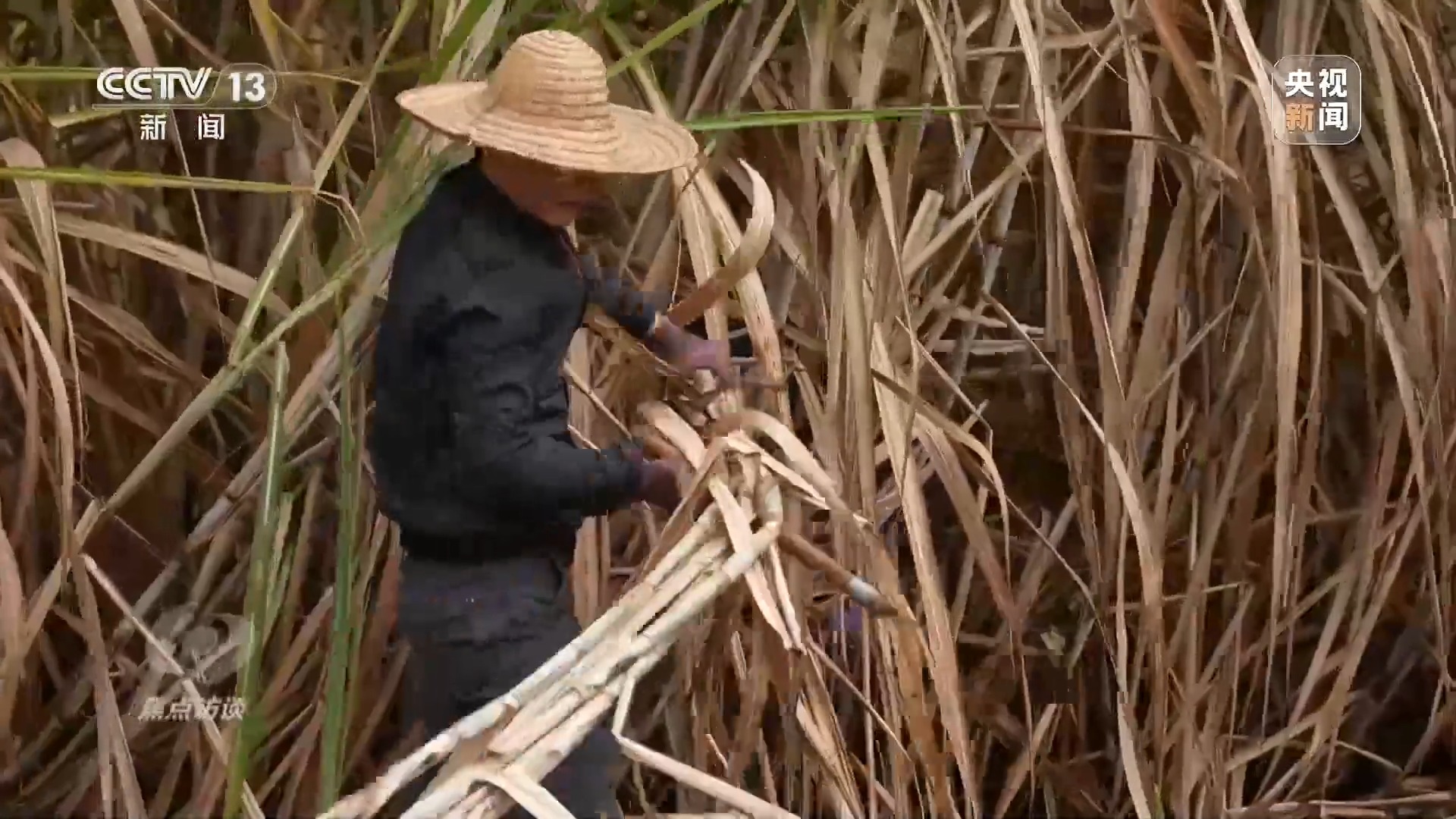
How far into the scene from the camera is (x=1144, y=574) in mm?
611

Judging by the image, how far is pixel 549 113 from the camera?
1.55ft

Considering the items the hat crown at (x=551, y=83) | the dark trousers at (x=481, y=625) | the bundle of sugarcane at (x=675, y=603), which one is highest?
the hat crown at (x=551, y=83)

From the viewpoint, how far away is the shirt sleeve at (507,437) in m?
0.48

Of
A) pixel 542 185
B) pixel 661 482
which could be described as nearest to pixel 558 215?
pixel 542 185

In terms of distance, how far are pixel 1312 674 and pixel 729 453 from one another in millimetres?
403

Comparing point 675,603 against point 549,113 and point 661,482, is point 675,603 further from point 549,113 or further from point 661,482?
point 549,113

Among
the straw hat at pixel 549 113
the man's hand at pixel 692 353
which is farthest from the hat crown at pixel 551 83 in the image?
the man's hand at pixel 692 353

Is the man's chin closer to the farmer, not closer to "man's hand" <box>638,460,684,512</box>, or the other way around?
the farmer

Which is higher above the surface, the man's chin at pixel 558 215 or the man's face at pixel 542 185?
the man's face at pixel 542 185

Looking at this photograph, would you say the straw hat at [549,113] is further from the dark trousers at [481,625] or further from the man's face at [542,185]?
the dark trousers at [481,625]

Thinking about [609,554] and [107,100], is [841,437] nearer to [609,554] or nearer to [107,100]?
[609,554]

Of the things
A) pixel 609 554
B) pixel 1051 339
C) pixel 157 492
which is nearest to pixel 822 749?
pixel 609 554

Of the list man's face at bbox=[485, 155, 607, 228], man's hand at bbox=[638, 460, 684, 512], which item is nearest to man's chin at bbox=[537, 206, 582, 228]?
man's face at bbox=[485, 155, 607, 228]

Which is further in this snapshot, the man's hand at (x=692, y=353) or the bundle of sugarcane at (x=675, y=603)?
the man's hand at (x=692, y=353)
